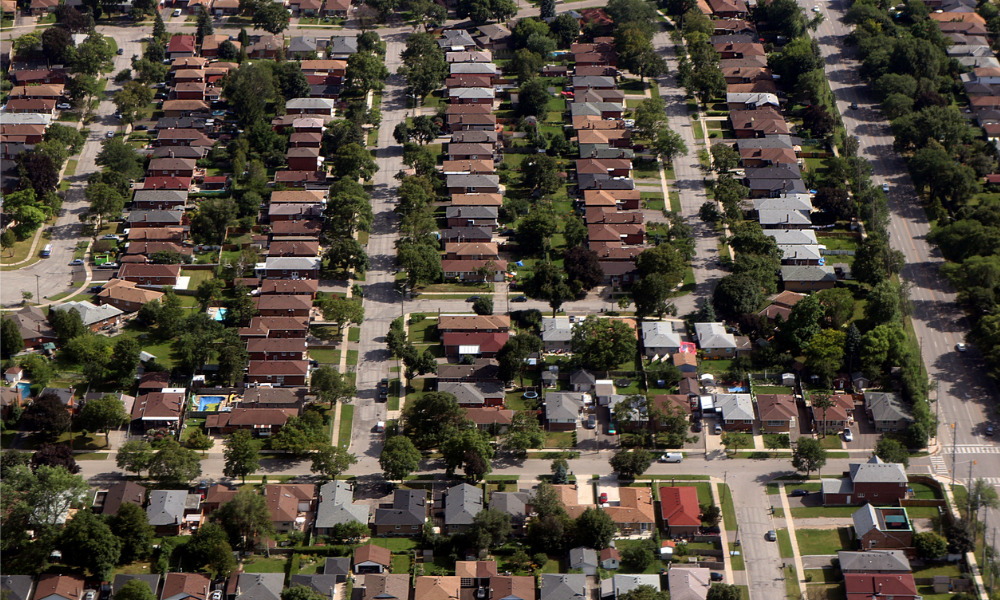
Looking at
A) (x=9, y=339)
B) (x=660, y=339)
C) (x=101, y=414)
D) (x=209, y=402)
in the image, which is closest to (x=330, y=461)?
(x=209, y=402)

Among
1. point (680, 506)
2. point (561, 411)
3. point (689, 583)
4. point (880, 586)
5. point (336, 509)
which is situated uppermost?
point (561, 411)

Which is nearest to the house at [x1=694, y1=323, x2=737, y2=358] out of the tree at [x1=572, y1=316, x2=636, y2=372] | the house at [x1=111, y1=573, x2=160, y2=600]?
the tree at [x1=572, y1=316, x2=636, y2=372]

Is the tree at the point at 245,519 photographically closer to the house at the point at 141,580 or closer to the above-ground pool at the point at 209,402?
the house at the point at 141,580

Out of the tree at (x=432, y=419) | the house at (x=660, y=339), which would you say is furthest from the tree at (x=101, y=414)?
the house at (x=660, y=339)

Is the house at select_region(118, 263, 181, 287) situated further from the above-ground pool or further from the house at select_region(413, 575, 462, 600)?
the house at select_region(413, 575, 462, 600)

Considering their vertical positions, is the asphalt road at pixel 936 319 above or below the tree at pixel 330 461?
above

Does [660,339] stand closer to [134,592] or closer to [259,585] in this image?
[259,585]
